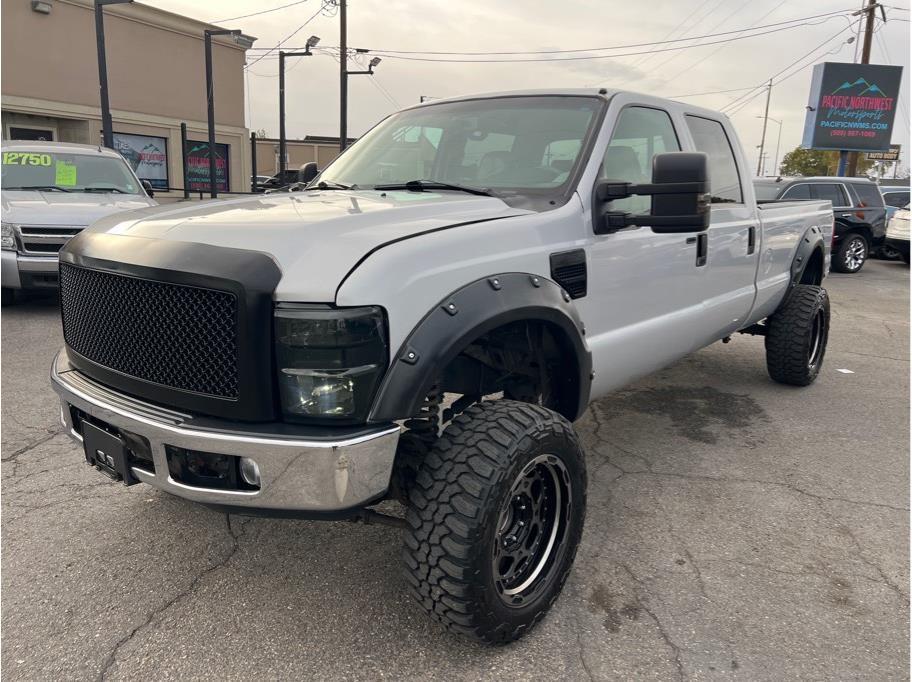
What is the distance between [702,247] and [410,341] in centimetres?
234

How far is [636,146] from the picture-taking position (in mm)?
3480

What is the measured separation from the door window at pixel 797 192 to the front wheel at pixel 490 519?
465 inches

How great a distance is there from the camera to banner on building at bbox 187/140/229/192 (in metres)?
25.0

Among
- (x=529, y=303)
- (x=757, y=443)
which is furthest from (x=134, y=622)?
(x=757, y=443)

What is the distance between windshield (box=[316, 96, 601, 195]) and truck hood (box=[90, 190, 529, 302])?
369 millimetres

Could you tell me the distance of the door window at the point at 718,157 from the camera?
13.5 ft

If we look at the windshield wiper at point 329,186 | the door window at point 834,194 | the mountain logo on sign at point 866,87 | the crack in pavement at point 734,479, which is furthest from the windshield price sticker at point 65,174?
the mountain logo on sign at point 866,87

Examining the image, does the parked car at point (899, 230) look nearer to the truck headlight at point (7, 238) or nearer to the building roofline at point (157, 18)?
the truck headlight at point (7, 238)

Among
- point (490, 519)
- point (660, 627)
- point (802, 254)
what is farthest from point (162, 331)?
point (802, 254)

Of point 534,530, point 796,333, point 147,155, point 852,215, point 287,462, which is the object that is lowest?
point 534,530

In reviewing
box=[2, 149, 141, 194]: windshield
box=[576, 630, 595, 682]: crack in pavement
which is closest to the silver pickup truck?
box=[576, 630, 595, 682]: crack in pavement

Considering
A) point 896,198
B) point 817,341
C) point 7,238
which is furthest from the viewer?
point 896,198

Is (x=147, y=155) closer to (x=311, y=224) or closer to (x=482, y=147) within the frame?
(x=482, y=147)

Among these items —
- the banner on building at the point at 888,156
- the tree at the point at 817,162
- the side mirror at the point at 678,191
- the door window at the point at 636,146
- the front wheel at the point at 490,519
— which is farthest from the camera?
the tree at the point at 817,162
